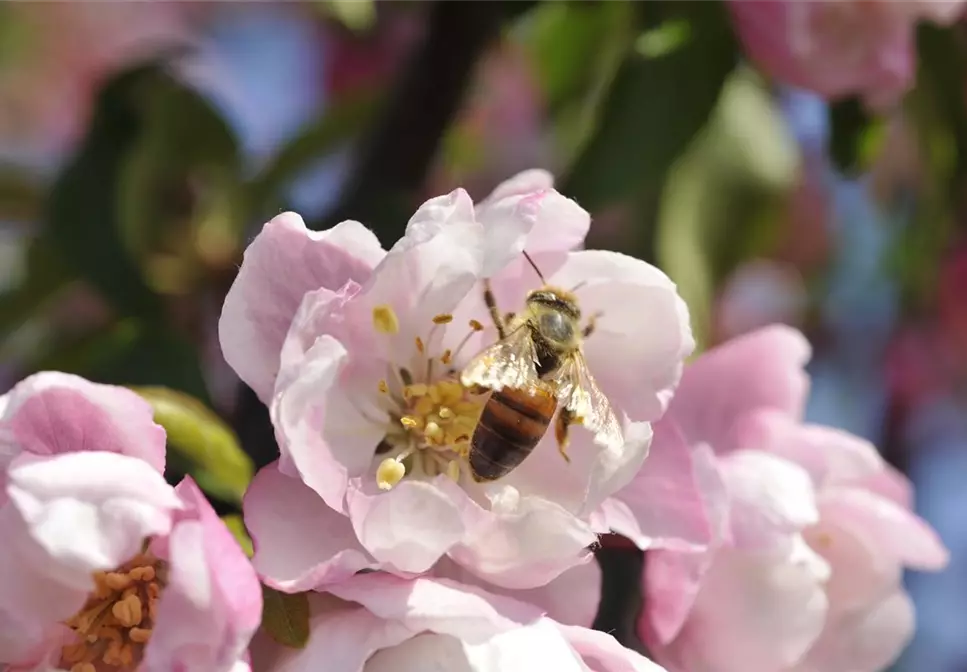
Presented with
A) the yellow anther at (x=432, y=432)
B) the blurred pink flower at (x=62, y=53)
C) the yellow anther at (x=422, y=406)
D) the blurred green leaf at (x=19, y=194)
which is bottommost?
the blurred pink flower at (x=62, y=53)

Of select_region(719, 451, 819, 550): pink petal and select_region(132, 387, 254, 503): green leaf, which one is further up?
select_region(719, 451, 819, 550): pink petal

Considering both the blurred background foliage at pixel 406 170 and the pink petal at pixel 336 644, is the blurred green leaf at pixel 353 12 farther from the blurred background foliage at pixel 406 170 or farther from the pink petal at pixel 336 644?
the pink petal at pixel 336 644

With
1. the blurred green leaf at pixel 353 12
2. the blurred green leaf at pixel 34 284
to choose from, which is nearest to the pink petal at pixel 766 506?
the blurred green leaf at pixel 353 12

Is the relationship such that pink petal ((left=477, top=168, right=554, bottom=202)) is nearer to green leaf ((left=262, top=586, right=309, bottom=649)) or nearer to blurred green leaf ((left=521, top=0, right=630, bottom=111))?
green leaf ((left=262, top=586, right=309, bottom=649))

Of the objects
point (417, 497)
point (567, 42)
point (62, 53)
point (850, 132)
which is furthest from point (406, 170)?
point (62, 53)

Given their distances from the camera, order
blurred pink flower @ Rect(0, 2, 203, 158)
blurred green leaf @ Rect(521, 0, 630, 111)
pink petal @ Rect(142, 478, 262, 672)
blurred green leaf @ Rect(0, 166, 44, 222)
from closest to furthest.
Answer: pink petal @ Rect(142, 478, 262, 672)
blurred green leaf @ Rect(521, 0, 630, 111)
blurred green leaf @ Rect(0, 166, 44, 222)
blurred pink flower @ Rect(0, 2, 203, 158)

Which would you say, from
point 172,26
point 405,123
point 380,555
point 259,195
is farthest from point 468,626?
point 172,26

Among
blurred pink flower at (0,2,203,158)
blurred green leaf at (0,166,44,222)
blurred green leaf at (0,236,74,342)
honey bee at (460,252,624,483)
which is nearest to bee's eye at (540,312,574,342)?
honey bee at (460,252,624,483)

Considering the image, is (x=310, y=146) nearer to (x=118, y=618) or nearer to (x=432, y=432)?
(x=432, y=432)
